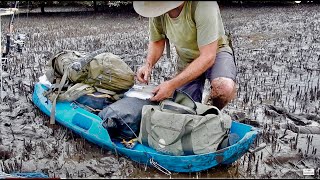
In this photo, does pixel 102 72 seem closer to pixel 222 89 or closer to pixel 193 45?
pixel 193 45

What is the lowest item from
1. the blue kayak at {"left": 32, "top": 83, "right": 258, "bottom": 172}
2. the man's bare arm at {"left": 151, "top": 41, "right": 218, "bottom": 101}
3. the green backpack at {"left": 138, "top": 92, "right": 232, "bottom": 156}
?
the blue kayak at {"left": 32, "top": 83, "right": 258, "bottom": 172}

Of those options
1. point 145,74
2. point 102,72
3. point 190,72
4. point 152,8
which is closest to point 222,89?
point 190,72

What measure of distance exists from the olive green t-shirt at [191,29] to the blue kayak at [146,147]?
0.82m

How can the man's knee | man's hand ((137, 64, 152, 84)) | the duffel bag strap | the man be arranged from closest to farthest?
the duffel bag strap, the man, the man's knee, man's hand ((137, 64, 152, 84))

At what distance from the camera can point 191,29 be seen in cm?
386

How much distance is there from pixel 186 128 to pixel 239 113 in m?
1.65

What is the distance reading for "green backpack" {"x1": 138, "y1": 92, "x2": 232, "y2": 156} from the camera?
336cm

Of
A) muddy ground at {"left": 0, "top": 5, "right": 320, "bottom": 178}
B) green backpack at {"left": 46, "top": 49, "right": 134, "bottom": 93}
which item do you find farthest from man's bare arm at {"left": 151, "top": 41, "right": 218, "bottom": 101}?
green backpack at {"left": 46, "top": 49, "right": 134, "bottom": 93}

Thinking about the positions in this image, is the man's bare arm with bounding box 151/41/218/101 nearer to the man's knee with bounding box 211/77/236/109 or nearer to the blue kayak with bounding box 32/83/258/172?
the man's knee with bounding box 211/77/236/109

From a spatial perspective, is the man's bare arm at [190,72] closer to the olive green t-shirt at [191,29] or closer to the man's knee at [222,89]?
the olive green t-shirt at [191,29]

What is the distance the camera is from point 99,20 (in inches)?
690

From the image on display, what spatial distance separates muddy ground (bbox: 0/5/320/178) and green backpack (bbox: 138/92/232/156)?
251 mm

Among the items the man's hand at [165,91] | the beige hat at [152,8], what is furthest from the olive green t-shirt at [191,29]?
the man's hand at [165,91]

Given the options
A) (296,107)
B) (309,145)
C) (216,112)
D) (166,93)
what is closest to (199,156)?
(216,112)
